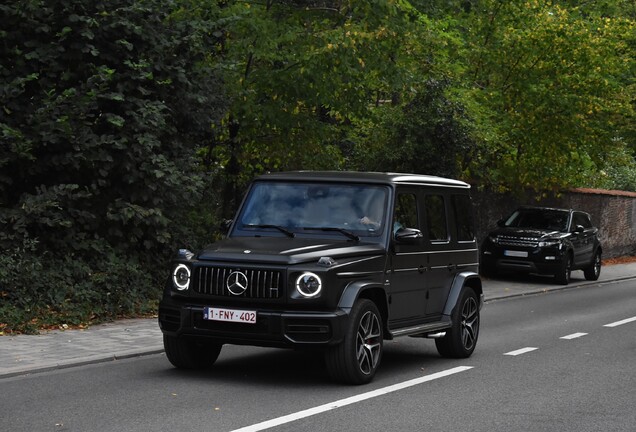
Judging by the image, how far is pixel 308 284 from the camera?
31.7ft

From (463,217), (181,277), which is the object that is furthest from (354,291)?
(463,217)

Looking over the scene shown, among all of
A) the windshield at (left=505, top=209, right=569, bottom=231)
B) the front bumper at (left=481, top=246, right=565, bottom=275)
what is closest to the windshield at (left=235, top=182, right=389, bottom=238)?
the front bumper at (left=481, top=246, right=565, bottom=275)

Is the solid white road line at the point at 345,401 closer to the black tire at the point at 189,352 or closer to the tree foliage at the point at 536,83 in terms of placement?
the black tire at the point at 189,352

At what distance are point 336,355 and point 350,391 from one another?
12.6 inches

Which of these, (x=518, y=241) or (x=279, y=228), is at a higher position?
(x=279, y=228)

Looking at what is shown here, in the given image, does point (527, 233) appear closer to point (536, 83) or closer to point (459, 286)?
point (536, 83)

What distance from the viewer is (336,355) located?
976cm

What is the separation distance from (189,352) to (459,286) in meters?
3.11

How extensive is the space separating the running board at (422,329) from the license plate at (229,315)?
1.55 meters

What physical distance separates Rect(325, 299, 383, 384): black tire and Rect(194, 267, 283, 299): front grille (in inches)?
26.4

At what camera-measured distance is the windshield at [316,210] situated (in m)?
10.8

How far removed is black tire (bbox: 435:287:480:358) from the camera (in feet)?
39.5

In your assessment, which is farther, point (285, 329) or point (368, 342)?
point (368, 342)

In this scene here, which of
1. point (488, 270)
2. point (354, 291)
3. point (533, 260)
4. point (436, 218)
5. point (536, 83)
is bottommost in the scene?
point (488, 270)
